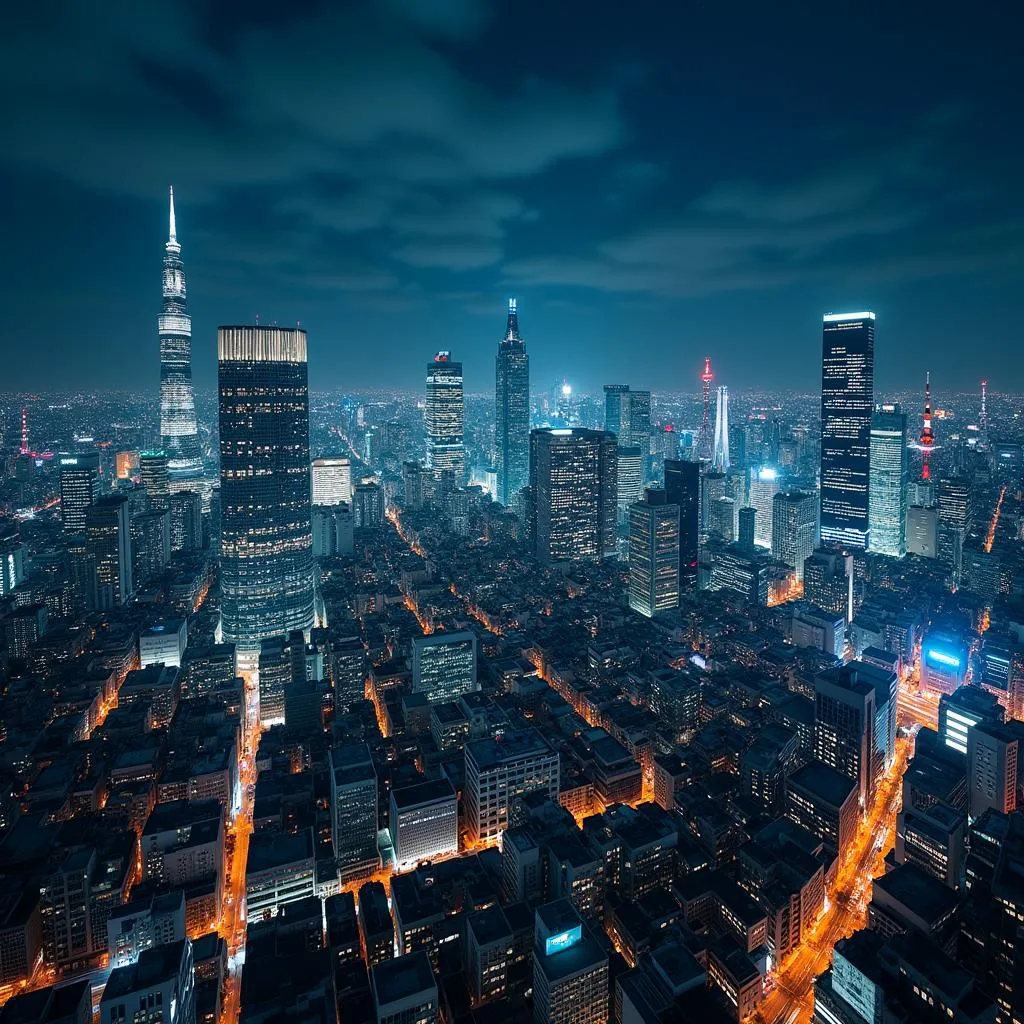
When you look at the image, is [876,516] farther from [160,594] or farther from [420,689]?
[160,594]

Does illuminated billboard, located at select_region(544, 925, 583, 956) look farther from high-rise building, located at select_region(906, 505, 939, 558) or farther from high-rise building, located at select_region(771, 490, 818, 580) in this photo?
high-rise building, located at select_region(906, 505, 939, 558)

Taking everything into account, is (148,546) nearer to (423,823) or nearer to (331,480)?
(331,480)

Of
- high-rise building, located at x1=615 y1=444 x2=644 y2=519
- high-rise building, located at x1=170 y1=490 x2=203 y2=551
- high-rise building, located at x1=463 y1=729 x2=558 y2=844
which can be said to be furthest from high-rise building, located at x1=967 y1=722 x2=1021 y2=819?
high-rise building, located at x1=170 y1=490 x2=203 y2=551

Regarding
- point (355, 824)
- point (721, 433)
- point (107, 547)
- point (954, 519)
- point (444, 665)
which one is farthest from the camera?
point (721, 433)

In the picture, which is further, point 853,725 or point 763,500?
point 763,500

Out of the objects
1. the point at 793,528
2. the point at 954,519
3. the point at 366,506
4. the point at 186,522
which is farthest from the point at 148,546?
the point at 954,519
